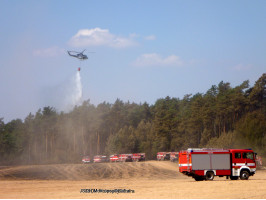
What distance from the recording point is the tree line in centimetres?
10644

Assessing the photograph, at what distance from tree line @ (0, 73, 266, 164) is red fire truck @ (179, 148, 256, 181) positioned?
154 ft

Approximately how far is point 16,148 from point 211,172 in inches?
4896

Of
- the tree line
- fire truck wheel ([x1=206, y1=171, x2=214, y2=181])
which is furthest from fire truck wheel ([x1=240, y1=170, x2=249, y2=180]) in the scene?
the tree line

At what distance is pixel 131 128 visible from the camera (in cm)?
13588

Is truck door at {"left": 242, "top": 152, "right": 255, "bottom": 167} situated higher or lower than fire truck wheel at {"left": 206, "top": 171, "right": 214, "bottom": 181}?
higher

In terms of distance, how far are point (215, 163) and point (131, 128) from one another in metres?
104

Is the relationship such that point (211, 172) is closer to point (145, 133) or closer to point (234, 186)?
point (234, 186)

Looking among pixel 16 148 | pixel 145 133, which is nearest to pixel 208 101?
pixel 145 133

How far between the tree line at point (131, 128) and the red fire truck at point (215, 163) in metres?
46.9

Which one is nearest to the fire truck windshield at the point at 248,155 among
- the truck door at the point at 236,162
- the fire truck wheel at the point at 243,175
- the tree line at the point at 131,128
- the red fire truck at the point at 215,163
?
the red fire truck at the point at 215,163

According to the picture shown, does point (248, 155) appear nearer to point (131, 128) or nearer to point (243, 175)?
point (243, 175)

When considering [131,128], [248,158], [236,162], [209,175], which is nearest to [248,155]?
[248,158]

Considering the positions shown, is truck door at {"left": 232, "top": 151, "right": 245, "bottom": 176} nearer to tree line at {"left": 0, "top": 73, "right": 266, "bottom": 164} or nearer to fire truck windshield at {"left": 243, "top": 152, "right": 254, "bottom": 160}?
fire truck windshield at {"left": 243, "top": 152, "right": 254, "bottom": 160}

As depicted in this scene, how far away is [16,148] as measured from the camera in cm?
14375
